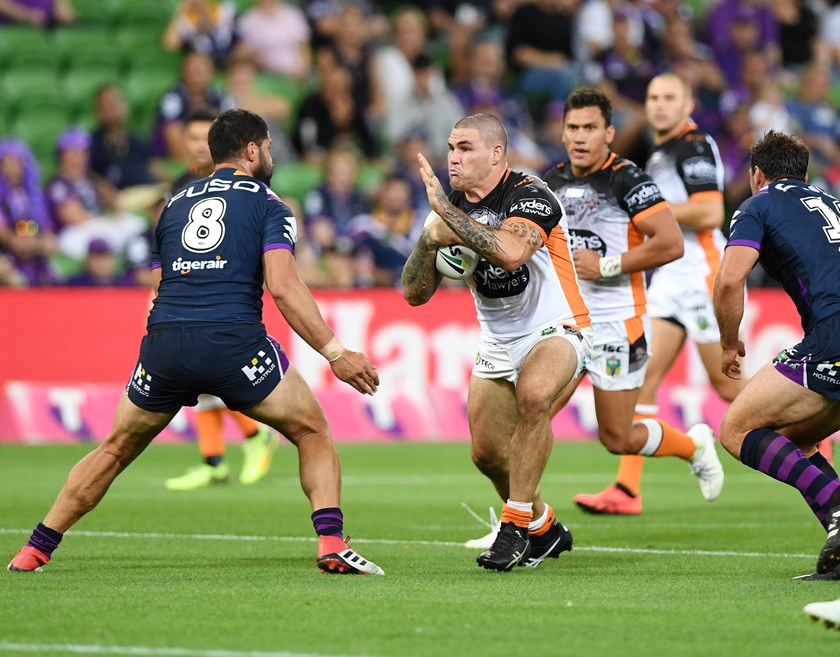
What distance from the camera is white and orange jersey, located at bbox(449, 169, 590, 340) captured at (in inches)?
322

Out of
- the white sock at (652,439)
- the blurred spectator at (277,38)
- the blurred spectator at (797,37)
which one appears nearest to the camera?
the white sock at (652,439)

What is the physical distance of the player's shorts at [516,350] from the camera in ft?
27.1

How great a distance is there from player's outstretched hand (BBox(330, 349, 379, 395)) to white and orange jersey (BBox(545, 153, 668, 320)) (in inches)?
125

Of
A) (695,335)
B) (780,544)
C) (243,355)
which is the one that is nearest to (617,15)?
(695,335)

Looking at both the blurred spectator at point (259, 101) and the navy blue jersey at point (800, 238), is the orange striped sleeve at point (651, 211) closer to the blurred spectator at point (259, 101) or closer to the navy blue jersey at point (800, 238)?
the navy blue jersey at point (800, 238)

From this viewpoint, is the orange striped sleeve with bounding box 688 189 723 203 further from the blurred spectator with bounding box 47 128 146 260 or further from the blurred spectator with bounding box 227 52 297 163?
the blurred spectator with bounding box 227 52 297 163

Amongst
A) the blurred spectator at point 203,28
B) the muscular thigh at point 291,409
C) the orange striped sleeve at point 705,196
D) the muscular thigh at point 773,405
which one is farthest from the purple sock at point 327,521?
the blurred spectator at point 203,28

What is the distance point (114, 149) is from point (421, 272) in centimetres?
1230

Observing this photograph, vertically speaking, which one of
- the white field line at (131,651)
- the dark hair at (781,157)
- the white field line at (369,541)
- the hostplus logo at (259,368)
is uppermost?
the dark hair at (781,157)

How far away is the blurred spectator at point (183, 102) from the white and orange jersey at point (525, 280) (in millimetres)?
11819

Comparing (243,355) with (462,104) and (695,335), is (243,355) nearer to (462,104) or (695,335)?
(695,335)

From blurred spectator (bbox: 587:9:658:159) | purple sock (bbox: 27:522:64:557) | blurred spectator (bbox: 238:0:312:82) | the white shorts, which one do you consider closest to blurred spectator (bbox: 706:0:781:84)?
blurred spectator (bbox: 587:9:658:159)

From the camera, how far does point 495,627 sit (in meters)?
5.97

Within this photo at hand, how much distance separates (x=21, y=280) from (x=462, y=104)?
7476 millimetres
